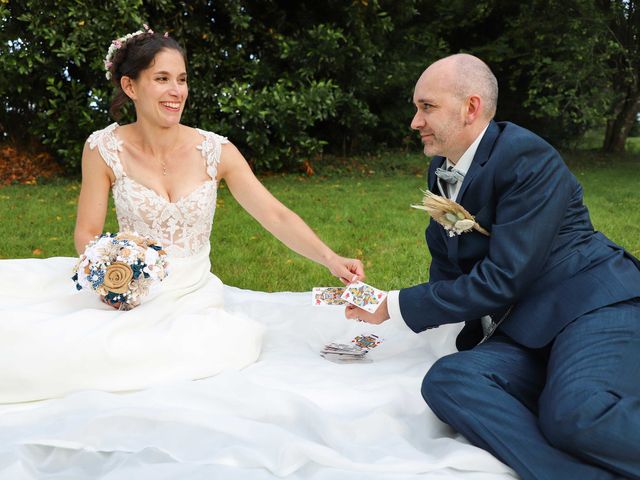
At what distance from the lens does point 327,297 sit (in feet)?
13.1

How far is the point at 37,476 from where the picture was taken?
290 centimetres

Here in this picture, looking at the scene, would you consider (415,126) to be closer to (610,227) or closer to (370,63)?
(610,227)

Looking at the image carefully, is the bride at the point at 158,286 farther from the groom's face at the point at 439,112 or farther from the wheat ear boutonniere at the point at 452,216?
the groom's face at the point at 439,112

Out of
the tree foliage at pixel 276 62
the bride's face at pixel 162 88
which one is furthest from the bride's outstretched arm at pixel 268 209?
the tree foliage at pixel 276 62

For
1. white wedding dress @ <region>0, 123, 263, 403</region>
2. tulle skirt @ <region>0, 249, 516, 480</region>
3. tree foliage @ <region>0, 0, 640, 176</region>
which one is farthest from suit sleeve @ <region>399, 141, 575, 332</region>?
tree foliage @ <region>0, 0, 640, 176</region>

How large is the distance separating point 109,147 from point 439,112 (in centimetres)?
219

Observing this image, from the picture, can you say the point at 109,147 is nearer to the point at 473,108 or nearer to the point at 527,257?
the point at 473,108

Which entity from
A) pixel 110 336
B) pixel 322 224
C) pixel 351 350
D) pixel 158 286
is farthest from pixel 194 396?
pixel 322 224

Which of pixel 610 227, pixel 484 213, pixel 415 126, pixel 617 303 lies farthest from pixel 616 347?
pixel 610 227

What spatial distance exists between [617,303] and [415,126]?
4.31 ft

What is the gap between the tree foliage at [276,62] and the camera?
452 inches

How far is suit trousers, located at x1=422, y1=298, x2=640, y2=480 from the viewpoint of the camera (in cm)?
274

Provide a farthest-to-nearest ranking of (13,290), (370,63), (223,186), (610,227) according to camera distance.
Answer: (370,63), (223,186), (610,227), (13,290)

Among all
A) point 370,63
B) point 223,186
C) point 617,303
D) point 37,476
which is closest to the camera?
point 37,476
